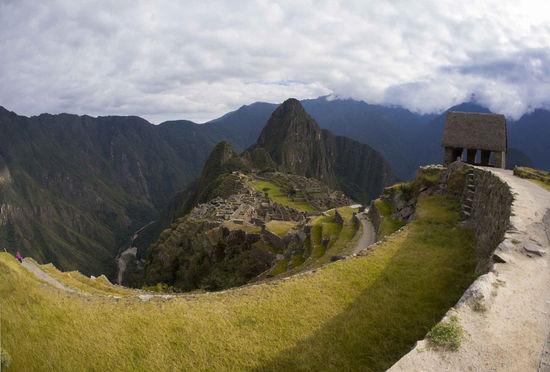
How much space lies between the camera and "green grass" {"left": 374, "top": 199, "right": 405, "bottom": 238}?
3659 centimetres

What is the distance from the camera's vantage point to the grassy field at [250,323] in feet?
43.7

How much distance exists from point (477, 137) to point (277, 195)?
94465 mm

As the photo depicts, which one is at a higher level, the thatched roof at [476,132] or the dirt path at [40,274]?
the thatched roof at [476,132]

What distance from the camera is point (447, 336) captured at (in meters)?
9.96

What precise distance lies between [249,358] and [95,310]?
740cm

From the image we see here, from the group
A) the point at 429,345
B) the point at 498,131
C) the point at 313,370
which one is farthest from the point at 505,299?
the point at 498,131

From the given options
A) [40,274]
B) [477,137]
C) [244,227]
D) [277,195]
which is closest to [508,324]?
[40,274]

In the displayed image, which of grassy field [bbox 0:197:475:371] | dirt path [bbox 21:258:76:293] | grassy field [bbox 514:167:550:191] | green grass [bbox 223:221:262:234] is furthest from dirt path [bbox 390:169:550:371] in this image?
green grass [bbox 223:221:262:234]

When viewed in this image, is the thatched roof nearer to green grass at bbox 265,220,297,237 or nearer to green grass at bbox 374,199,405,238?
green grass at bbox 374,199,405,238

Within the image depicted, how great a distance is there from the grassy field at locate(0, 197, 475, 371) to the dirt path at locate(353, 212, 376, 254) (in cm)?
1830

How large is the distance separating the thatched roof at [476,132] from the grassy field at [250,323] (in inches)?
984

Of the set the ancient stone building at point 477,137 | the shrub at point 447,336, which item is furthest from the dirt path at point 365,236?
the shrub at point 447,336

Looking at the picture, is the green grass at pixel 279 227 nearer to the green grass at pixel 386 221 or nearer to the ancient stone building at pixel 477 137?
the green grass at pixel 386 221

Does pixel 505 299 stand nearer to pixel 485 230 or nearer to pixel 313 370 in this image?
pixel 313 370
